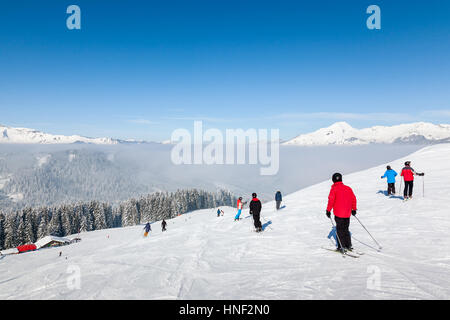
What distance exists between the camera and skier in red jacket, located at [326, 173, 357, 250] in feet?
26.8

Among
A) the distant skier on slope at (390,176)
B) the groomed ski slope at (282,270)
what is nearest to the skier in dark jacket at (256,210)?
the groomed ski slope at (282,270)

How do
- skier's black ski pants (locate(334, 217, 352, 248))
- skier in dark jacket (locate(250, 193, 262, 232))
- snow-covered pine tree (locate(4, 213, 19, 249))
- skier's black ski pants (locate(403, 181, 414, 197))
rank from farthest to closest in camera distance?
snow-covered pine tree (locate(4, 213, 19, 249)), skier's black ski pants (locate(403, 181, 414, 197)), skier in dark jacket (locate(250, 193, 262, 232)), skier's black ski pants (locate(334, 217, 352, 248))

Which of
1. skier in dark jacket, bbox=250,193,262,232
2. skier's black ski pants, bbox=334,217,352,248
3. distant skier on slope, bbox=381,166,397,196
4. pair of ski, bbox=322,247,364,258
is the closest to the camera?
pair of ski, bbox=322,247,364,258

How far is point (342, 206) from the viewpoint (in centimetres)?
822

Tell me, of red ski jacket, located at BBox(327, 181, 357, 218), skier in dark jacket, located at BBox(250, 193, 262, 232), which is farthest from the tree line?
red ski jacket, located at BBox(327, 181, 357, 218)

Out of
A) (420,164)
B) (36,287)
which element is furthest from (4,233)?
(420,164)

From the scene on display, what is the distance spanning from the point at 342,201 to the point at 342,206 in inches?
7.3

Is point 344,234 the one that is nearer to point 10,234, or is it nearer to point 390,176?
point 390,176

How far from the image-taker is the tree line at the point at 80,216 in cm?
6631

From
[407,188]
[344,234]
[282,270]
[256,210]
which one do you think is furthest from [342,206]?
[407,188]

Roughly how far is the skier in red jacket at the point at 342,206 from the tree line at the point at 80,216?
84839mm

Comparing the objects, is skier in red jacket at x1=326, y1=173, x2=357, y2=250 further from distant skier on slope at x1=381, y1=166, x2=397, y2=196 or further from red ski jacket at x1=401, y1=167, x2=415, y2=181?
distant skier on slope at x1=381, y1=166, x2=397, y2=196
